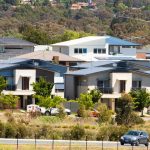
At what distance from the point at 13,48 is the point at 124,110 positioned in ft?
139

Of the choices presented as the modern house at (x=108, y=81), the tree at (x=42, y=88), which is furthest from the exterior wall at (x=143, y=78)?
the tree at (x=42, y=88)

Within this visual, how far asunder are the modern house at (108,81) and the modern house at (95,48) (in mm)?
22920

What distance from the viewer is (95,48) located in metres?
108

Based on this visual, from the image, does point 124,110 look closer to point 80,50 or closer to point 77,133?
point 77,133

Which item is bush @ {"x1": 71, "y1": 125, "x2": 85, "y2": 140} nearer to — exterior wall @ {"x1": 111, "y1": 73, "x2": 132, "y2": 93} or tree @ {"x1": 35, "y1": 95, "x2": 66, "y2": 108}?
tree @ {"x1": 35, "y1": 95, "x2": 66, "y2": 108}

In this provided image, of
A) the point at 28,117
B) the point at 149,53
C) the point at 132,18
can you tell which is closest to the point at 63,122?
the point at 28,117

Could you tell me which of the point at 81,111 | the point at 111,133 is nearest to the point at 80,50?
the point at 81,111

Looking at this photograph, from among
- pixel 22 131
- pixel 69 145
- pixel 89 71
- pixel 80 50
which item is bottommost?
pixel 69 145

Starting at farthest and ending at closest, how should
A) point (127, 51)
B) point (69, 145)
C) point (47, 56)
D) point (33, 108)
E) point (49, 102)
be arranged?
1. point (127, 51)
2. point (47, 56)
3. point (33, 108)
4. point (49, 102)
5. point (69, 145)

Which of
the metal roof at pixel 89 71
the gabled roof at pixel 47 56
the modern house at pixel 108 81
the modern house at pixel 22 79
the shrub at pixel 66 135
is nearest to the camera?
the shrub at pixel 66 135

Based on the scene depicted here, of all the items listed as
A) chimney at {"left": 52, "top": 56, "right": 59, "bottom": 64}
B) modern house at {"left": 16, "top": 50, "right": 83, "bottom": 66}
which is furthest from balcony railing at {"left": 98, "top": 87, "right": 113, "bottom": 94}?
modern house at {"left": 16, "top": 50, "right": 83, "bottom": 66}

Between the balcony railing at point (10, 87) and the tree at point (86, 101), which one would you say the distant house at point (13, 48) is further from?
the tree at point (86, 101)

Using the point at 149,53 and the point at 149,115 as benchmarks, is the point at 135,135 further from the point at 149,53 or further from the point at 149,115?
the point at 149,53

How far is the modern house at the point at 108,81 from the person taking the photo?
79.2 metres
